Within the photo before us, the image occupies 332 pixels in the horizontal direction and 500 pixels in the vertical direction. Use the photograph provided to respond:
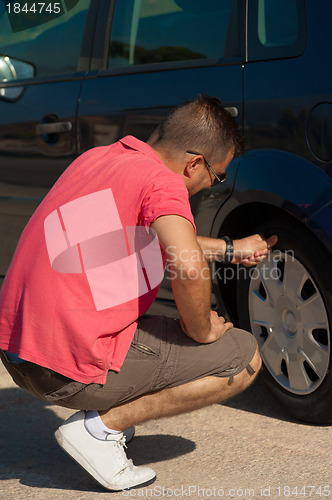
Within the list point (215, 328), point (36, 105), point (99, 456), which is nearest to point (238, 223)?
point (215, 328)

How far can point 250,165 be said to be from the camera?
2920mm

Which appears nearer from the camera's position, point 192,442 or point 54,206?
point 54,206

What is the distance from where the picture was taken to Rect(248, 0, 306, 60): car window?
2809mm

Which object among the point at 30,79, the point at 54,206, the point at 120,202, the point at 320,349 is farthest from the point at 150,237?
the point at 30,79

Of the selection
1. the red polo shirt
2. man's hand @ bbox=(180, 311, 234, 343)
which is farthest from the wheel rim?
the red polo shirt

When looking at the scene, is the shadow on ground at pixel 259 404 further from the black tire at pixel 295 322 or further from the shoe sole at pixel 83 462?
the shoe sole at pixel 83 462

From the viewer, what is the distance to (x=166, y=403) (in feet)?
8.40

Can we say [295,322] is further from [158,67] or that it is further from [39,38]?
[39,38]

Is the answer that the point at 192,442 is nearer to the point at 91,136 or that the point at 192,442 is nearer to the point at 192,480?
the point at 192,480

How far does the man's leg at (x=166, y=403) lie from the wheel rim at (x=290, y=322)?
0.43m

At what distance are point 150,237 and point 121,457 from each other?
77 centimetres

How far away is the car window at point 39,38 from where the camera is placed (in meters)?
3.78

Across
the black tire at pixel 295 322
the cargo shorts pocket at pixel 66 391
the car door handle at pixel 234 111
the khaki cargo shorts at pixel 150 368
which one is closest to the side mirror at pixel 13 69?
the car door handle at pixel 234 111

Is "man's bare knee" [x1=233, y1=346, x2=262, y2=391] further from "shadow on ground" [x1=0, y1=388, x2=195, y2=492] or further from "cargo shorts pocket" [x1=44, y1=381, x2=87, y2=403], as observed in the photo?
"cargo shorts pocket" [x1=44, y1=381, x2=87, y2=403]
